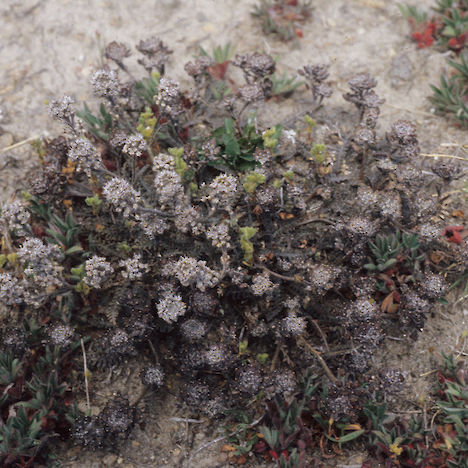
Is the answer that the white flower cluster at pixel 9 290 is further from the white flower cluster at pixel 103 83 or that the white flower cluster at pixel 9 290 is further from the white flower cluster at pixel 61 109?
the white flower cluster at pixel 103 83

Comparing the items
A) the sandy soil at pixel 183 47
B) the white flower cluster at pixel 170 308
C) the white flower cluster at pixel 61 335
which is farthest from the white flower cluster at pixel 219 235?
the sandy soil at pixel 183 47

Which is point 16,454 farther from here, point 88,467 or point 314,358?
point 314,358

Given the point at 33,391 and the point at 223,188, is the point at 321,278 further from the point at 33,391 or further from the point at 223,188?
the point at 33,391

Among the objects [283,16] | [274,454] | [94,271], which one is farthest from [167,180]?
[283,16]

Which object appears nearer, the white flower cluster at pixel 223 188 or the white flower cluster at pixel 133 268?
the white flower cluster at pixel 223 188

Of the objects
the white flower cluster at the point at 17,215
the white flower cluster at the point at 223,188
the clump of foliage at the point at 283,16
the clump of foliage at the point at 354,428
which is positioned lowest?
the clump of foliage at the point at 354,428

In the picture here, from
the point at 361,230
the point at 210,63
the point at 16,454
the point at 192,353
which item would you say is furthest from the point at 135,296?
the point at 210,63

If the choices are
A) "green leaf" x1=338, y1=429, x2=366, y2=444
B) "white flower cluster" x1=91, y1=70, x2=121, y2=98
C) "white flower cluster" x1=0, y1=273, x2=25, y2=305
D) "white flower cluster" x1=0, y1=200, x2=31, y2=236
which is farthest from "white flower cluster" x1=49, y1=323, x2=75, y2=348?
"green leaf" x1=338, y1=429, x2=366, y2=444
